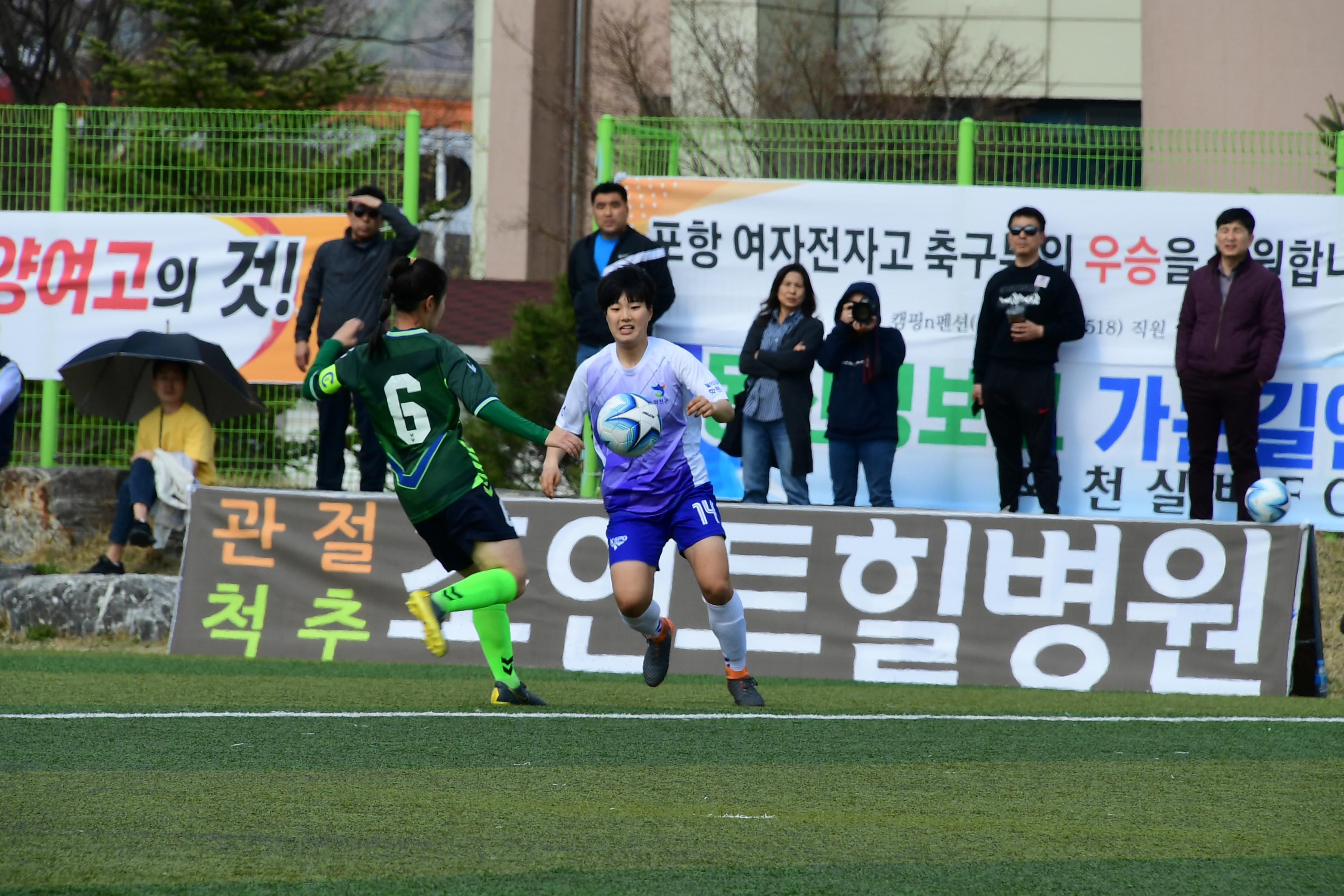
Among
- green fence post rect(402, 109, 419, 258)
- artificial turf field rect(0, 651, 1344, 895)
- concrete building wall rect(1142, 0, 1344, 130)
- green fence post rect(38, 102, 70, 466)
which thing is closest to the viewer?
artificial turf field rect(0, 651, 1344, 895)

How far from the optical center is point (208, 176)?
12.1m

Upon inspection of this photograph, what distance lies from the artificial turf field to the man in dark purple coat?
10.1 feet

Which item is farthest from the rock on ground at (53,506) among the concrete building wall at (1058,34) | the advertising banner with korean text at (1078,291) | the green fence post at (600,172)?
the concrete building wall at (1058,34)

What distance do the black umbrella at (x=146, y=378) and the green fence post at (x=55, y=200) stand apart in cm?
63

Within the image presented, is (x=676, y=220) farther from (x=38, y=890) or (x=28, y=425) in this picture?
(x=38, y=890)

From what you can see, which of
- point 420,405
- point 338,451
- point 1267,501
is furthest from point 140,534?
A: point 1267,501

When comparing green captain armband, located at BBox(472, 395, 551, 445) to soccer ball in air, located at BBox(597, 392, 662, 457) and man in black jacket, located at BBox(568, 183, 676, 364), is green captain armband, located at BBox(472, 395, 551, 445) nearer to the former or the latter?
soccer ball in air, located at BBox(597, 392, 662, 457)

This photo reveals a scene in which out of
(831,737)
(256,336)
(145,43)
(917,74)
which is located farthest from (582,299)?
(145,43)

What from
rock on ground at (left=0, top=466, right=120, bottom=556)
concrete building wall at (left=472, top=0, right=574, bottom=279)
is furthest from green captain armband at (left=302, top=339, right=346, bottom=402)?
concrete building wall at (left=472, top=0, right=574, bottom=279)

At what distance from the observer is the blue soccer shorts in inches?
275

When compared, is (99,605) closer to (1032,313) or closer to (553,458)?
(553,458)

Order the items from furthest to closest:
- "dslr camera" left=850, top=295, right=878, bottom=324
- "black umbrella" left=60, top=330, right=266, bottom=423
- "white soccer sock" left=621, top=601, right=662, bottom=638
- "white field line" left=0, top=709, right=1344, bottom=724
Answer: "black umbrella" left=60, top=330, right=266, bottom=423 → "dslr camera" left=850, top=295, right=878, bottom=324 → "white soccer sock" left=621, top=601, right=662, bottom=638 → "white field line" left=0, top=709, right=1344, bottom=724

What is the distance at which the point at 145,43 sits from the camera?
3297 cm

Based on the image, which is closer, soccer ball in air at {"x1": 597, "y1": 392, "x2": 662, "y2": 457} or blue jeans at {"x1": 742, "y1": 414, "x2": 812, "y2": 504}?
soccer ball in air at {"x1": 597, "y1": 392, "x2": 662, "y2": 457}
